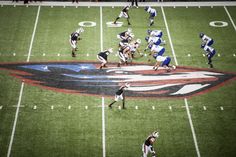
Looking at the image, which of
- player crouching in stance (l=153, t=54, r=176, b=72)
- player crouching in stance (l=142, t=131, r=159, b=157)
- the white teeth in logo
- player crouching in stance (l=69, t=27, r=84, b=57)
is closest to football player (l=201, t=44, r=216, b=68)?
player crouching in stance (l=153, t=54, r=176, b=72)

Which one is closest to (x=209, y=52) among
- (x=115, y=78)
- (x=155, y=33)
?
(x=155, y=33)

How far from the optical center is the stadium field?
19.0m

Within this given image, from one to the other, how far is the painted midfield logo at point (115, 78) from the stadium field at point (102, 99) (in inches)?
4.8

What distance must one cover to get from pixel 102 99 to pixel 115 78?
1.72m

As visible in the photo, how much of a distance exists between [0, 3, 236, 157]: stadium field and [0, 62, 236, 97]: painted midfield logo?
0.12m

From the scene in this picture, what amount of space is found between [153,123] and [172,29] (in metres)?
8.12

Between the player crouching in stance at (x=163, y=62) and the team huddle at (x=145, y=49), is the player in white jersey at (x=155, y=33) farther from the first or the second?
the player crouching in stance at (x=163, y=62)

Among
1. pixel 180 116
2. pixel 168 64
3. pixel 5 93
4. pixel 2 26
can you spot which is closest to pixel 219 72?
pixel 168 64

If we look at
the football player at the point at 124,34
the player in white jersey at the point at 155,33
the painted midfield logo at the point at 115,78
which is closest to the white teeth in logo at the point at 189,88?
the painted midfield logo at the point at 115,78

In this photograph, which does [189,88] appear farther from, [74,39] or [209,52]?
[74,39]

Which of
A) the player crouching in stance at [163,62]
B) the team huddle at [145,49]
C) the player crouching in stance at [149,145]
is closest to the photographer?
the player crouching in stance at [149,145]

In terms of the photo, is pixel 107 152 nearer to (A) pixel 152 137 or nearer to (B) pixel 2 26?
(A) pixel 152 137

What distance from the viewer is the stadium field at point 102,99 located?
19.0m

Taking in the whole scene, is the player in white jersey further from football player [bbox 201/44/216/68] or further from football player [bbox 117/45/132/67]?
football player [bbox 201/44/216/68]
